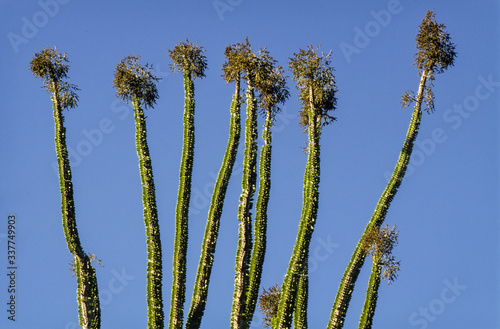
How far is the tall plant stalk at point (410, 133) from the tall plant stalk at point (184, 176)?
18.2 ft

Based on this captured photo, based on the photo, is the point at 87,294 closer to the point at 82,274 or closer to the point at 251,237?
the point at 82,274

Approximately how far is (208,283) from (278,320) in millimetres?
2910

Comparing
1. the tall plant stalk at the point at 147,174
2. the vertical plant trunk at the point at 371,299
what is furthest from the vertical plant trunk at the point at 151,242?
the vertical plant trunk at the point at 371,299

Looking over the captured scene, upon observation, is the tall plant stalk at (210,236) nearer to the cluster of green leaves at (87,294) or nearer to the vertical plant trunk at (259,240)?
the vertical plant trunk at (259,240)

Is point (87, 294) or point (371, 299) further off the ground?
point (371, 299)

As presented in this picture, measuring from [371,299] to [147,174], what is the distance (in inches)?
361

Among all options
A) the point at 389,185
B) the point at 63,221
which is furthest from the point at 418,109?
the point at 63,221

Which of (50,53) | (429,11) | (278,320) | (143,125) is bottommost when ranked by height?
(278,320)

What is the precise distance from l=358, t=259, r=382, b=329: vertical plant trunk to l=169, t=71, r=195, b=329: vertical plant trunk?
21.3 feet

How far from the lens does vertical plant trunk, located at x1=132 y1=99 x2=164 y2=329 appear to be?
32844 millimetres

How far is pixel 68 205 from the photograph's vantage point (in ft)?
108

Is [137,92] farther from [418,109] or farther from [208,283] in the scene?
[418,109]

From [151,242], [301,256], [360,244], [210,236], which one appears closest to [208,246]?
[210,236]

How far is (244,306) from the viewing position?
33.1m
